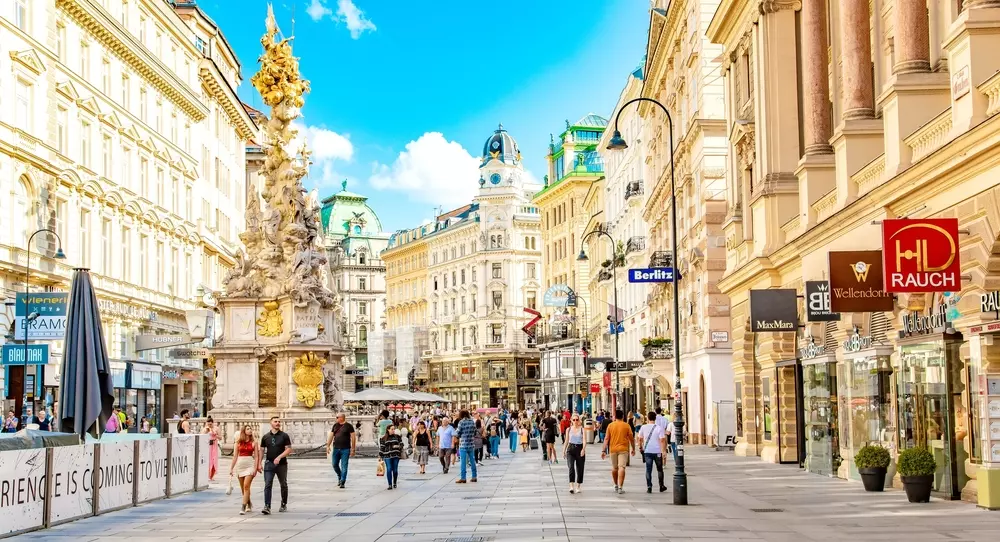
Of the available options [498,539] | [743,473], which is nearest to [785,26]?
[743,473]

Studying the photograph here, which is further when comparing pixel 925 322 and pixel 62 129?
pixel 62 129

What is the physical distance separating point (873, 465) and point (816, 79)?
10.7 m

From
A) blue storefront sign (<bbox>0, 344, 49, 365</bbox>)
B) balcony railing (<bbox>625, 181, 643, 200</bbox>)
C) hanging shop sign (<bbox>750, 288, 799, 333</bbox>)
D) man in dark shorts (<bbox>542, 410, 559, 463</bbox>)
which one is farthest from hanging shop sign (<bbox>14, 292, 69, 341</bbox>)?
balcony railing (<bbox>625, 181, 643, 200</bbox>)

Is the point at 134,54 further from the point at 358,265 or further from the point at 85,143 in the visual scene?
the point at 358,265

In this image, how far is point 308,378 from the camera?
144 ft

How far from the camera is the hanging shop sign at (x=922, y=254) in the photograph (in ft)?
65.3

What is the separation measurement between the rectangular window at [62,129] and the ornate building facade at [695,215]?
73.1 ft

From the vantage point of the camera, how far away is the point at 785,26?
118ft

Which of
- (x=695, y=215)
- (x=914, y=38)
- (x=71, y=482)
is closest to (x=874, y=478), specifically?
(x=914, y=38)

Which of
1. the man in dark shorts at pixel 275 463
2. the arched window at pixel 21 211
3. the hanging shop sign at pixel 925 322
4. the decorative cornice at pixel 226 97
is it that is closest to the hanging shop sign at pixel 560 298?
the decorative cornice at pixel 226 97

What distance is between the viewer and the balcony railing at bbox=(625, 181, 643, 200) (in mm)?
75812

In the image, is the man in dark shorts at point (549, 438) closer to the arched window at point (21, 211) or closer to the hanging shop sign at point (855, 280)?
the arched window at point (21, 211)

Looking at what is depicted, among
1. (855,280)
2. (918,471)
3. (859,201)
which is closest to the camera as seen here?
(918,471)

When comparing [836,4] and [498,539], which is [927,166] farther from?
[836,4]
